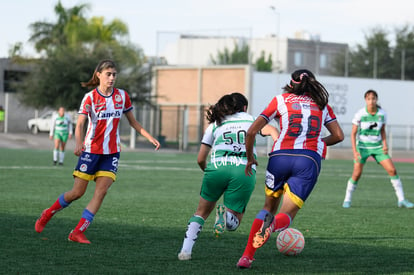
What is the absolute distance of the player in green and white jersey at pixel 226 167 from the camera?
7.88 metres

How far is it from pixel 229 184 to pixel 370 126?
721cm

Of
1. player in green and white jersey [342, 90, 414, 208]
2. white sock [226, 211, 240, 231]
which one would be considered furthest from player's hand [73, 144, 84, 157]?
player in green and white jersey [342, 90, 414, 208]

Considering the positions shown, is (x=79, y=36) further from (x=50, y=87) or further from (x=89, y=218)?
(x=89, y=218)

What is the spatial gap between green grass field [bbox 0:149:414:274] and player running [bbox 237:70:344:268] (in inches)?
22.3

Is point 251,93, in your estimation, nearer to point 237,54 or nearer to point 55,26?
point 237,54

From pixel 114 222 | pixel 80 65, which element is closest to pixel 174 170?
pixel 114 222

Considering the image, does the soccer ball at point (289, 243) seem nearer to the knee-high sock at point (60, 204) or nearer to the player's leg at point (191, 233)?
the player's leg at point (191, 233)

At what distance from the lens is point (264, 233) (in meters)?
7.27

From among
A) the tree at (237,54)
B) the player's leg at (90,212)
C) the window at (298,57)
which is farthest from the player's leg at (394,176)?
the window at (298,57)

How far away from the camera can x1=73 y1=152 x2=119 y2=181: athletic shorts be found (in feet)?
29.6

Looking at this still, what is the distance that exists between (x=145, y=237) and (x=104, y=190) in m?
0.93

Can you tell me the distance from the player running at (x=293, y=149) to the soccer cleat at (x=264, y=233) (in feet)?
0.25

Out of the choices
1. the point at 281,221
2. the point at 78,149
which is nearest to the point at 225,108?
the point at 281,221

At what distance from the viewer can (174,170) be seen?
26.1m
